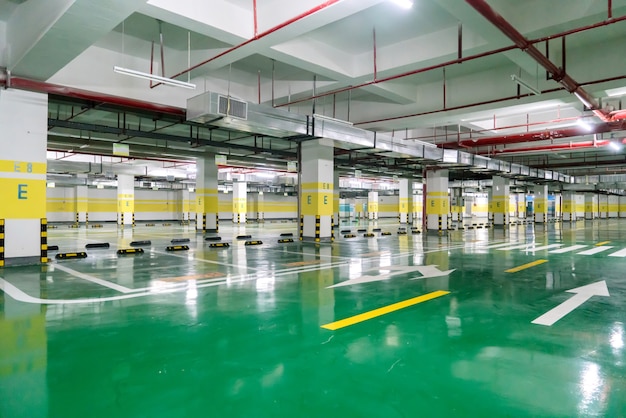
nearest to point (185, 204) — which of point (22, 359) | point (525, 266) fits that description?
point (525, 266)

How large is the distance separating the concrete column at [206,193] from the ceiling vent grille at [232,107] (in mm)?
12386

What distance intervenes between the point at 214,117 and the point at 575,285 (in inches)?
347

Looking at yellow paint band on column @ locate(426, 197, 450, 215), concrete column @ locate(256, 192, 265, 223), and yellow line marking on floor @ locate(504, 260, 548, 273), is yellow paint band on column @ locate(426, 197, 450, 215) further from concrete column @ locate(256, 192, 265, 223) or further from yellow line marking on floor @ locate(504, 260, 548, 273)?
concrete column @ locate(256, 192, 265, 223)

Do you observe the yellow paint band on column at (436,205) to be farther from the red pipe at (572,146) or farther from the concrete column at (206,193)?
the concrete column at (206,193)

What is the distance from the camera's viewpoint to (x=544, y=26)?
23.2 feet

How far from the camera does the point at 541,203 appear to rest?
3381cm

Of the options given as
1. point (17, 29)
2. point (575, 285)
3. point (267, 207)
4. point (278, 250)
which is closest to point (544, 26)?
point (575, 285)

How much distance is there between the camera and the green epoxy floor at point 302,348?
2.86m

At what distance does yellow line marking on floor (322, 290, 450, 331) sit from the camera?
4.80 m

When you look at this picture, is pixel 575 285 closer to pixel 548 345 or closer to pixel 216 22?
pixel 548 345

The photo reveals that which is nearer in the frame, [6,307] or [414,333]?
[414,333]

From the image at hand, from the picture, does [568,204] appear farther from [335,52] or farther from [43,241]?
[43,241]

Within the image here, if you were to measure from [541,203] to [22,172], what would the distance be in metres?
36.8

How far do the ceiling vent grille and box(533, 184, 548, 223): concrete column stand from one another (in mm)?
32394
